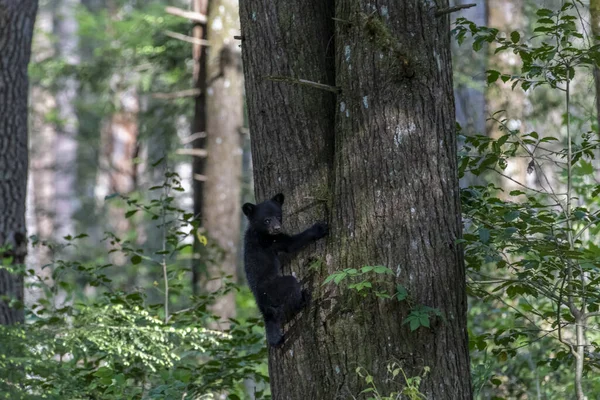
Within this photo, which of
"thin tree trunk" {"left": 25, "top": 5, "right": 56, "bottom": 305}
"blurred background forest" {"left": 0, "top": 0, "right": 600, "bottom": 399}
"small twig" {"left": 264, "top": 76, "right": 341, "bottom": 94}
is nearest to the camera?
"small twig" {"left": 264, "top": 76, "right": 341, "bottom": 94}

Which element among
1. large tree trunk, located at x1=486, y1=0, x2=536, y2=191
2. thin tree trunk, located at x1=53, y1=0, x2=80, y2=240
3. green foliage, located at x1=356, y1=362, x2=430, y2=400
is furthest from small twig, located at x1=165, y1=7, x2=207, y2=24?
thin tree trunk, located at x1=53, y1=0, x2=80, y2=240

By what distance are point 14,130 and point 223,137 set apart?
406 cm

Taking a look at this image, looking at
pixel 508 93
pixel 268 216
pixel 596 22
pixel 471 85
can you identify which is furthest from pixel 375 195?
pixel 508 93

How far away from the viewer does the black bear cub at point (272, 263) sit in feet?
14.3

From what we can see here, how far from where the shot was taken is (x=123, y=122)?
23.1m

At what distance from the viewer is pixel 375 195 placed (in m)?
4.20

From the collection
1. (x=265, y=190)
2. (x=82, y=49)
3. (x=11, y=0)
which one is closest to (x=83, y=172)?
(x=82, y=49)

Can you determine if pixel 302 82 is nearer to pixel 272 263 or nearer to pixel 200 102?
pixel 272 263

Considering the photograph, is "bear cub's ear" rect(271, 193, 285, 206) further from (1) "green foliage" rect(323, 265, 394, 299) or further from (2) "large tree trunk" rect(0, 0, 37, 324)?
(2) "large tree trunk" rect(0, 0, 37, 324)

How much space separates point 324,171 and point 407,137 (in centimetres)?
59

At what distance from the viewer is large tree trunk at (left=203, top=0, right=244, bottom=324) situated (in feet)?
37.1

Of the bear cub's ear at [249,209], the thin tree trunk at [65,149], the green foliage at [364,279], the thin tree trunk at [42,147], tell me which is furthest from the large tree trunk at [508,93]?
the thin tree trunk at [65,149]

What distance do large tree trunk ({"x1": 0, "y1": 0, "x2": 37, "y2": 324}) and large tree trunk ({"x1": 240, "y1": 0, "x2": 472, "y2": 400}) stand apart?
4011 mm

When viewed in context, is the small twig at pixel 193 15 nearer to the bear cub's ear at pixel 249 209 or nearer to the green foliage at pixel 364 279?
the bear cub's ear at pixel 249 209
